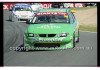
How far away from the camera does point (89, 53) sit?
966 cm

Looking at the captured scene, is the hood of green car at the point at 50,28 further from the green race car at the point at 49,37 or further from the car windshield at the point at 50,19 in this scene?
the car windshield at the point at 50,19

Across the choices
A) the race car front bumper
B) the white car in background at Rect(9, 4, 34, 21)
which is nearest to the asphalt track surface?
the race car front bumper

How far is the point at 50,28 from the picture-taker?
33.4 feet

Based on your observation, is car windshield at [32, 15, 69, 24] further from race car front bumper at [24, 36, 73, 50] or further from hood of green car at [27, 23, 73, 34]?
race car front bumper at [24, 36, 73, 50]

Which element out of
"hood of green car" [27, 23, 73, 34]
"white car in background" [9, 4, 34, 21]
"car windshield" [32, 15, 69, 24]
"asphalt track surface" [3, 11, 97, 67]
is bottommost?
"asphalt track surface" [3, 11, 97, 67]

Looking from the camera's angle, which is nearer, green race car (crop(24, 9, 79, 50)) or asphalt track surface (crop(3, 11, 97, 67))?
asphalt track surface (crop(3, 11, 97, 67))

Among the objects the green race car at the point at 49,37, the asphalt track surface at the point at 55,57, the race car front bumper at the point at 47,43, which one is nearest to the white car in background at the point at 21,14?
the asphalt track surface at the point at 55,57

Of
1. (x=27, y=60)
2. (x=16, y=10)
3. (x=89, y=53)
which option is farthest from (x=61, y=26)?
(x=16, y=10)

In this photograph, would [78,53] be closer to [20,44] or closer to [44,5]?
[20,44]

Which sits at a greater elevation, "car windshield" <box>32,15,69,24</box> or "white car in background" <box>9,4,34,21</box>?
"white car in background" <box>9,4,34,21</box>

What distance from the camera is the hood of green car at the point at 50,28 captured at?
10.0m

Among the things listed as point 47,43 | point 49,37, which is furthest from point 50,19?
point 47,43

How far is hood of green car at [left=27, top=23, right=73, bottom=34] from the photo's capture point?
10002 mm

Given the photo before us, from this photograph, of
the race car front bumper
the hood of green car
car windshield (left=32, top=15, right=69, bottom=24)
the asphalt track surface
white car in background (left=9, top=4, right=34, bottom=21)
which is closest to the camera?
the asphalt track surface
